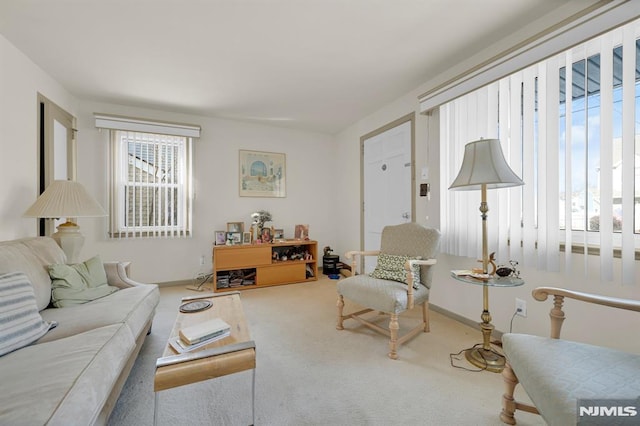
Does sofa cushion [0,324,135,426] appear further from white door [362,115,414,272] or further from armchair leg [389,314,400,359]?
white door [362,115,414,272]

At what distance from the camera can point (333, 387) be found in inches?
62.9

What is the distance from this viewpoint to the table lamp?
205cm

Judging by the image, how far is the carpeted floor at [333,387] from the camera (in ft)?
4.48

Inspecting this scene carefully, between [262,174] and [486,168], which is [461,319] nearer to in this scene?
[486,168]

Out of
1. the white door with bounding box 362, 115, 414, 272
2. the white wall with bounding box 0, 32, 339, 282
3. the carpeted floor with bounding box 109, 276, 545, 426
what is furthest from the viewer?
the white door with bounding box 362, 115, 414, 272

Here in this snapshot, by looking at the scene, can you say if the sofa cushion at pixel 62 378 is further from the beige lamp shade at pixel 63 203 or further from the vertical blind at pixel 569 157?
the vertical blind at pixel 569 157

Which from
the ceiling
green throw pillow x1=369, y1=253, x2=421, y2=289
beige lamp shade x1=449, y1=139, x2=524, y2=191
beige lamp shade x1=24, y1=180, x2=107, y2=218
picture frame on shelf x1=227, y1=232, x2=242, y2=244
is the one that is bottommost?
green throw pillow x1=369, y1=253, x2=421, y2=289

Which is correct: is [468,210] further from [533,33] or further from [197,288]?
[197,288]

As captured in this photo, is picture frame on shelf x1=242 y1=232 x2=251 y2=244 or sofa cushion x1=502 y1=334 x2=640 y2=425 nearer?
sofa cushion x1=502 y1=334 x2=640 y2=425

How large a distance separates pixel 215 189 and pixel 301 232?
149 centimetres

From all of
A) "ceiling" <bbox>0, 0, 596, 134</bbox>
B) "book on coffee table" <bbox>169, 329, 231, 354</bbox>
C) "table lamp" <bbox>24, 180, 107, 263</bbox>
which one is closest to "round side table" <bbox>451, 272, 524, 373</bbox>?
"book on coffee table" <bbox>169, 329, 231, 354</bbox>

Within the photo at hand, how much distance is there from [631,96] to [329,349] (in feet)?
8.01

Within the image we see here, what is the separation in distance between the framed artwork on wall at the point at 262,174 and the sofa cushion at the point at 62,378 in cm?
302

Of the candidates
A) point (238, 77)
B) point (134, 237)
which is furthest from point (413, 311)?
point (134, 237)
